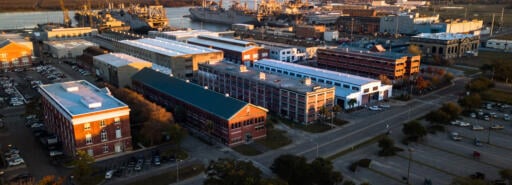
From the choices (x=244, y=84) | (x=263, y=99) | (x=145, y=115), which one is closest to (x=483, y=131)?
(x=263, y=99)

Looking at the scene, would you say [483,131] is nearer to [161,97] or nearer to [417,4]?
[161,97]

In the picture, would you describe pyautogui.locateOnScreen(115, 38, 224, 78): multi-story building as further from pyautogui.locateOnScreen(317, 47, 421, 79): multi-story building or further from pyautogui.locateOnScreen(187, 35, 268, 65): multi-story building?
pyautogui.locateOnScreen(317, 47, 421, 79): multi-story building

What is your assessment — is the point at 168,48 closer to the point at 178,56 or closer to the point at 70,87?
the point at 178,56

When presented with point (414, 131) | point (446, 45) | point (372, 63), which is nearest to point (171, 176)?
point (414, 131)

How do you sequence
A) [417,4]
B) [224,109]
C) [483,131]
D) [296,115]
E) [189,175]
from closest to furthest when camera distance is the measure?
[189,175], [224,109], [483,131], [296,115], [417,4]

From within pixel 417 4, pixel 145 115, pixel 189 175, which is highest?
pixel 417 4

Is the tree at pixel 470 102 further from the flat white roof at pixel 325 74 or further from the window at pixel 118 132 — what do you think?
the window at pixel 118 132

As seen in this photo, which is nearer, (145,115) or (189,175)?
(189,175)

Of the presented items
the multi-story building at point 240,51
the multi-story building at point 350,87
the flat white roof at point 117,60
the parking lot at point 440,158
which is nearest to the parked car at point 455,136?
the parking lot at point 440,158
